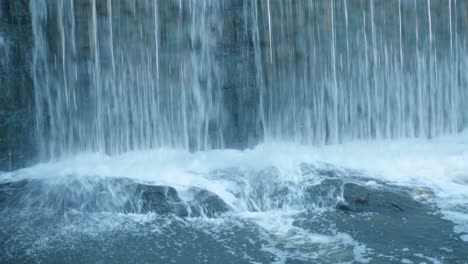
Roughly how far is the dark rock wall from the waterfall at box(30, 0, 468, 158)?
17cm

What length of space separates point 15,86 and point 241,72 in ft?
10.3

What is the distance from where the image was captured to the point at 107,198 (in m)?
7.22

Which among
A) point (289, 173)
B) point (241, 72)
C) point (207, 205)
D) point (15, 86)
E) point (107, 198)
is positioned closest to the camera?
point (207, 205)

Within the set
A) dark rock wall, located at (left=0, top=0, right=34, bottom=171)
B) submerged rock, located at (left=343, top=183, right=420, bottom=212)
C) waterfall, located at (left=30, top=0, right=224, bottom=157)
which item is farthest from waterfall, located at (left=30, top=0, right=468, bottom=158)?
submerged rock, located at (left=343, top=183, right=420, bottom=212)

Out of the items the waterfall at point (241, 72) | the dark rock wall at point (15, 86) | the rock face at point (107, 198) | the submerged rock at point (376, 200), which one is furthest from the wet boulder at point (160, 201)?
the dark rock wall at point (15, 86)

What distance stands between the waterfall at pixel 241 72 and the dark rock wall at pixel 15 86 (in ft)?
0.54

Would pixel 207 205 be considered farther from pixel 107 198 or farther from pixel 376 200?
pixel 376 200

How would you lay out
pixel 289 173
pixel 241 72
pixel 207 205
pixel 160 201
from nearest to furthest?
pixel 207 205 → pixel 160 201 → pixel 289 173 → pixel 241 72

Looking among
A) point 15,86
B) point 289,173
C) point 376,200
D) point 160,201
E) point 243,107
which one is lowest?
point 376,200

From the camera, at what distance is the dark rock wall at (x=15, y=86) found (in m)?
8.63

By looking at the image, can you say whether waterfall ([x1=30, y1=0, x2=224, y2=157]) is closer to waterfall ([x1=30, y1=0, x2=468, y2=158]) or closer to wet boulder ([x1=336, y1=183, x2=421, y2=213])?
waterfall ([x1=30, y1=0, x2=468, y2=158])

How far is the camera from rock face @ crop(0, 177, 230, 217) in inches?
275

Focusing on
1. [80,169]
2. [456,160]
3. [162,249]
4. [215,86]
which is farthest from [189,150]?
[456,160]

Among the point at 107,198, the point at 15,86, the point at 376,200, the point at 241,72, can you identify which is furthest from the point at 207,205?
the point at 15,86
